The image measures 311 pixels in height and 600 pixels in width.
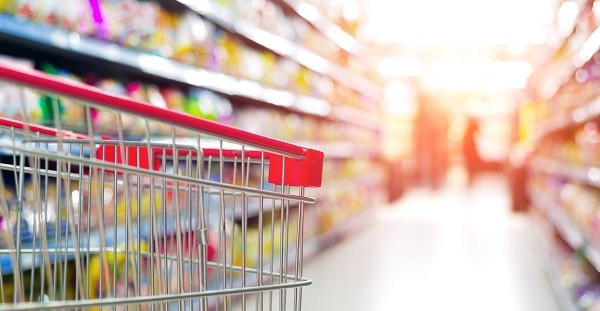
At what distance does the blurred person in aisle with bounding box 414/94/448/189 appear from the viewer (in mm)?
11523

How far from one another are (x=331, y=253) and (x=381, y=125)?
353 centimetres

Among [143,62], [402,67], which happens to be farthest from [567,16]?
[402,67]

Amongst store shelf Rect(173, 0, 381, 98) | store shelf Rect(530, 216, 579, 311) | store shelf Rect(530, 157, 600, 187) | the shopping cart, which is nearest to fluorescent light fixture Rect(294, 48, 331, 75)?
store shelf Rect(173, 0, 381, 98)

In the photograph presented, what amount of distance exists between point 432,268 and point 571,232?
1.19 m

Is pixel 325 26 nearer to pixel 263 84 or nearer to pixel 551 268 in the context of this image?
pixel 263 84

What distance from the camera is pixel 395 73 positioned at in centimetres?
1548

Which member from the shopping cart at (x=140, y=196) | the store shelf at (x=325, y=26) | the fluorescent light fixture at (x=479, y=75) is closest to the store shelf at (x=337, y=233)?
the store shelf at (x=325, y=26)

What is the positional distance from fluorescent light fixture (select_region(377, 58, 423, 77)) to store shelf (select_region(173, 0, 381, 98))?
7.47 metres

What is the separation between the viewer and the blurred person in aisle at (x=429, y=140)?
11523mm

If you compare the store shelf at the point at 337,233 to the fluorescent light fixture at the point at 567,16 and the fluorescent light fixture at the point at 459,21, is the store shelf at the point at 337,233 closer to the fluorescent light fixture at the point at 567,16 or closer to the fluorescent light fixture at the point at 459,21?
the fluorescent light fixture at the point at 567,16

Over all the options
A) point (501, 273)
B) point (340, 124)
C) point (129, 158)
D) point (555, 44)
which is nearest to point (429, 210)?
point (340, 124)

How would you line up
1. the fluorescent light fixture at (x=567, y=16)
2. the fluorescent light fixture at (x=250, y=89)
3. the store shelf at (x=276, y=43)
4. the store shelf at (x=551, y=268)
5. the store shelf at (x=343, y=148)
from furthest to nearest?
the store shelf at (x=343, y=148) → the fluorescent light fixture at (x=567, y=16) → the fluorescent light fixture at (x=250, y=89) → the store shelf at (x=551, y=268) → the store shelf at (x=276, y=43)

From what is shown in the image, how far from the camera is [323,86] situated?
18.8 ft

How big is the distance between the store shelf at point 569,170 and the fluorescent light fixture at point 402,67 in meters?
7.84
